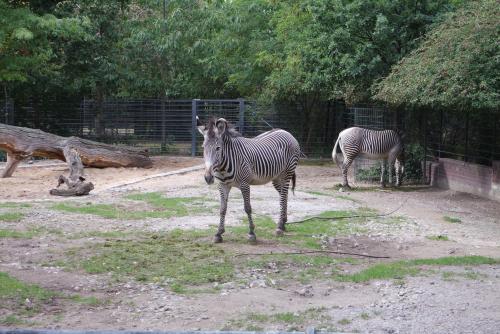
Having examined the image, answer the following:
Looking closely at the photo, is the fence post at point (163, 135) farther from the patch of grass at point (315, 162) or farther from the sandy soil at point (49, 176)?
the patch of grass at point (315, 162)

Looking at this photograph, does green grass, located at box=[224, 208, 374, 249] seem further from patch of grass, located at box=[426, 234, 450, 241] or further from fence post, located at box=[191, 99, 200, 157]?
fence post, located at box=[191, 99, 200, 157]

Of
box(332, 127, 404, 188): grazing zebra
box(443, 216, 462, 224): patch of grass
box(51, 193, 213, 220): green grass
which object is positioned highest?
box(332, 127, 404, 188): grazing zebra

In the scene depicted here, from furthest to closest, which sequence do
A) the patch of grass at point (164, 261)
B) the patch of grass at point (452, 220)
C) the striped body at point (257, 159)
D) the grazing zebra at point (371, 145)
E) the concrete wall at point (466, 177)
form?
the grazing zebra at point (371, 145)
the concrete wall at point (466, 177)
the patch of grass at point (452, 220)
the striped body at point (257, 159)
the patch of grass at point (164, 261)

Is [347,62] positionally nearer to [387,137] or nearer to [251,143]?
[387,137]

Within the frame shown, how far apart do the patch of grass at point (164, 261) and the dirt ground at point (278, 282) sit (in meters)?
0.16

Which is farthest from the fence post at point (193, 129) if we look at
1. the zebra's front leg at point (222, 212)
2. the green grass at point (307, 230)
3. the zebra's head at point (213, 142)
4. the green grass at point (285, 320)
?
the green grass at point (285, 320)

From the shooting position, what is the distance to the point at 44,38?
64.7 ft

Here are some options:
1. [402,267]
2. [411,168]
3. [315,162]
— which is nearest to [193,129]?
[315,162]

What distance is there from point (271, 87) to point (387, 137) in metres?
7.77

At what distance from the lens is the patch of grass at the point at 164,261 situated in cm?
806

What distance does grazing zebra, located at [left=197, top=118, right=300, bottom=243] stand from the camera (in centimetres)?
991

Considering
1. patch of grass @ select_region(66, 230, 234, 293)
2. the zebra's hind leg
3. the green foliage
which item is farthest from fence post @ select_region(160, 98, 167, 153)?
patch of grass @ select_region(66, 230, 234, 293)

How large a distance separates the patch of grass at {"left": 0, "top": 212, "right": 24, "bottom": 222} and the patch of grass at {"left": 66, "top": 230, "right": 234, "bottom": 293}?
2.32m

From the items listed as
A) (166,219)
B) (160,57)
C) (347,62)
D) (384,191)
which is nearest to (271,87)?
(160,57)
